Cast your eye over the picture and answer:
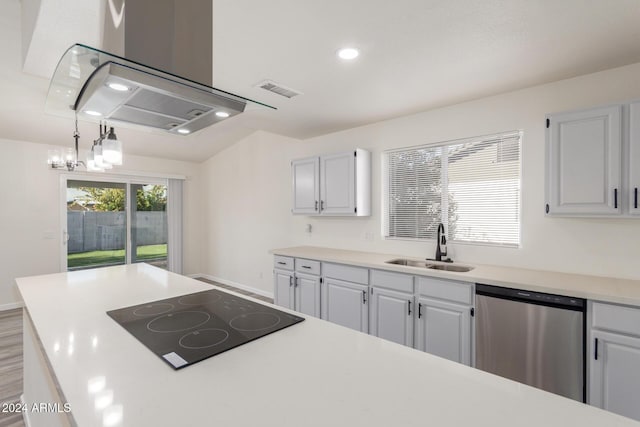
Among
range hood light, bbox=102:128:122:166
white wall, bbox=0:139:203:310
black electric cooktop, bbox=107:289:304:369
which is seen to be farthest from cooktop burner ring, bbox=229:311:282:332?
white wall, bbox=0:139:203:310

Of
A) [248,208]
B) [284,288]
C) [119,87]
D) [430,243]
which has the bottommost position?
[284,288]

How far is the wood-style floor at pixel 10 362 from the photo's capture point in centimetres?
226

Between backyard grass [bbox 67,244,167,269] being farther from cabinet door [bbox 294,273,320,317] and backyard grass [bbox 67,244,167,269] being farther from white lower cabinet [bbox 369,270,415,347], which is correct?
white lower cabinet [bbox 369,270,415,347]

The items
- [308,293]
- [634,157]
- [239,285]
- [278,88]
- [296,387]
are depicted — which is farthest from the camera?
[239,285]

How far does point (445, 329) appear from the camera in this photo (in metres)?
2.46

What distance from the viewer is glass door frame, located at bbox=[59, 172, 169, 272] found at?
495cm

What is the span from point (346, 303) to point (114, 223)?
4.80 meters

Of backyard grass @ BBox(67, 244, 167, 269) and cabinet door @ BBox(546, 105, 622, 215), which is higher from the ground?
cabinet door @ BBox(546, 105, 622, 215)

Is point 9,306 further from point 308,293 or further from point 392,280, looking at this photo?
point 392,280

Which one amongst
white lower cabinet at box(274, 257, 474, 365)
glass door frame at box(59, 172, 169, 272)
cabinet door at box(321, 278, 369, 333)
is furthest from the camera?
glass door frame at box(59, 172, 169, 272)

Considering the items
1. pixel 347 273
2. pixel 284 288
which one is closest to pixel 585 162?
pixel 347 273

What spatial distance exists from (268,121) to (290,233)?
6.05 ft

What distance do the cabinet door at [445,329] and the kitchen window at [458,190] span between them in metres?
0.85

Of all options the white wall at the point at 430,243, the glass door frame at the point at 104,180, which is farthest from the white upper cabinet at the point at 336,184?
the glass door frame at the point at 104,180
